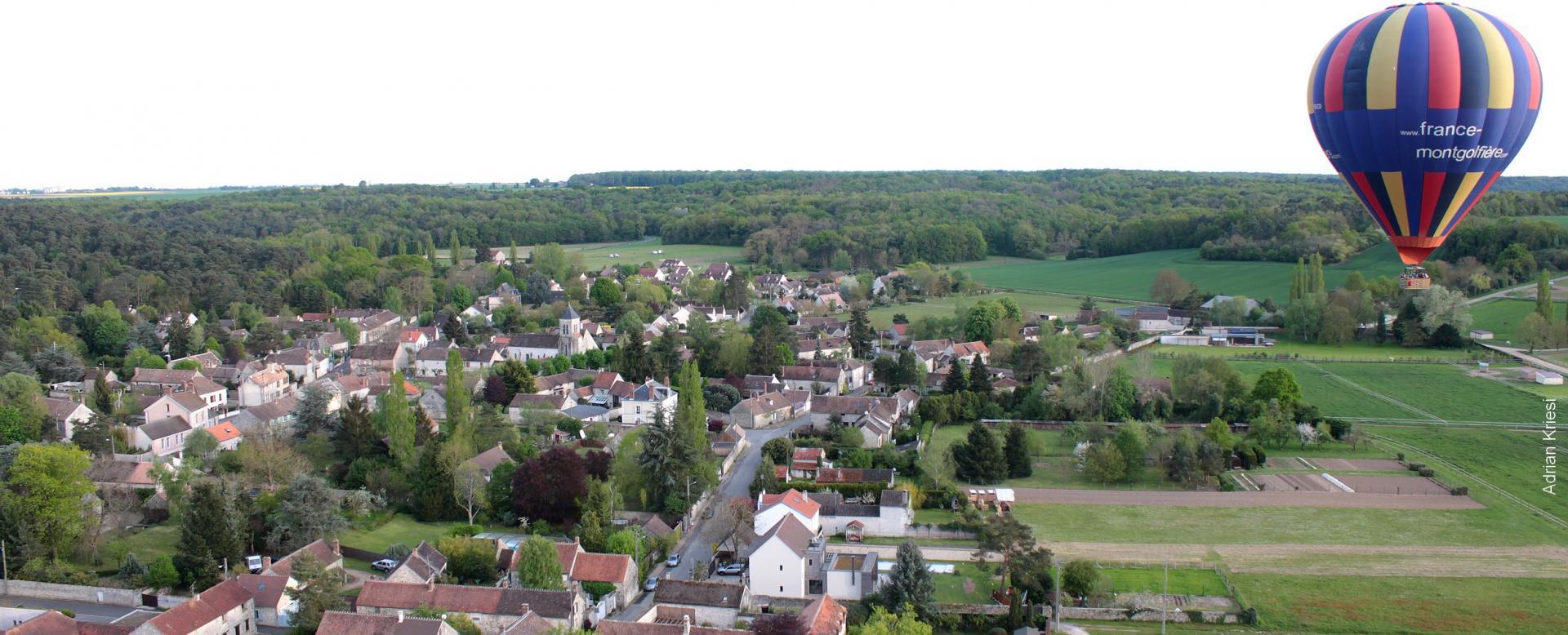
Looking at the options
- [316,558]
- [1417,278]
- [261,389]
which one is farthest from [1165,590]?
[261,389]

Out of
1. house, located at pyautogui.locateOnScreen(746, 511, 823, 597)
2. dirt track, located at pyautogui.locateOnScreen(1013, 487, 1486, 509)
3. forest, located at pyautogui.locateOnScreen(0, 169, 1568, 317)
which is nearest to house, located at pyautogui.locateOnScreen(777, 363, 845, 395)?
dirt track, located at pyautogui.locateOnScreen(1013, 487, 1486, 509)

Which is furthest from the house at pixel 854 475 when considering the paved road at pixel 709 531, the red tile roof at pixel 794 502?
the red tile roof at pixel 794 502

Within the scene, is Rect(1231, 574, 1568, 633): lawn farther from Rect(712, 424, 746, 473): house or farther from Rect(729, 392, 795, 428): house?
Rect(729, 392, 795, 428): house

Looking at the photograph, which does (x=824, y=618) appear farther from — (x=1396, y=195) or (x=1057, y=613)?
(x=1396, y=195)

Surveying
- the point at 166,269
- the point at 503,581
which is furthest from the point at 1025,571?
the point at 166,269

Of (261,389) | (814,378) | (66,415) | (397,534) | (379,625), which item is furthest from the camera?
(814,378)

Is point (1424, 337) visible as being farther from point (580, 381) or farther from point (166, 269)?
point (166, 269)
